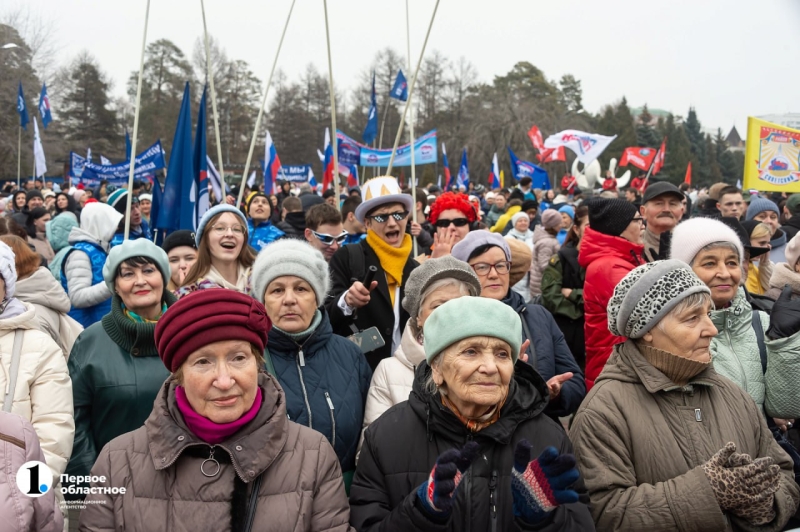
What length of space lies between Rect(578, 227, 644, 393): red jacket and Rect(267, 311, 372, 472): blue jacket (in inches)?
55.4

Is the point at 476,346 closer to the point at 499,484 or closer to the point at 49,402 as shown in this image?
the point at 499,484

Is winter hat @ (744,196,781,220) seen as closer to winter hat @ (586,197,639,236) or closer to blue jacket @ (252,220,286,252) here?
winter hat @ (586,197,639,236)

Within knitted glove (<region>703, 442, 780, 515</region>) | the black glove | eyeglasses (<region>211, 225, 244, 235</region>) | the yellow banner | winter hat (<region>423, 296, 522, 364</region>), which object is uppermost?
the yellow banner

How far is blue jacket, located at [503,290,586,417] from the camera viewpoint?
11.0 feet

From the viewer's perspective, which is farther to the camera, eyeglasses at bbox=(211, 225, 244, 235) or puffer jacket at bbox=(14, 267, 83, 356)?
eyeglasses at bbox=(211, 225, 244, 235)

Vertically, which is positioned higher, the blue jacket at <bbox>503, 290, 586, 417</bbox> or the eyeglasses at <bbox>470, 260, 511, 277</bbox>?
the eyeglasses at <bbox>470, 260, 511, 277</bbox>

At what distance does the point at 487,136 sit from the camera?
54.4 meters

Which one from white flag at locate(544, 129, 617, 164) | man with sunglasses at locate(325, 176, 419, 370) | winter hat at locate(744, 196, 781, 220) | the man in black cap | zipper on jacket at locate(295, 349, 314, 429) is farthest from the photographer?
white flag at locate(544, 129, 617, 164)

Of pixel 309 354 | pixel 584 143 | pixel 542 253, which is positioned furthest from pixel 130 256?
pixel 584 143

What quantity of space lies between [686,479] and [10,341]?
277 cm

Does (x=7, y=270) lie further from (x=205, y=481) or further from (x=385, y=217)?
(x=385, y=217)

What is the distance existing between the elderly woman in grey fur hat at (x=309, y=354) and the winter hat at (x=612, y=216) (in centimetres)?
186

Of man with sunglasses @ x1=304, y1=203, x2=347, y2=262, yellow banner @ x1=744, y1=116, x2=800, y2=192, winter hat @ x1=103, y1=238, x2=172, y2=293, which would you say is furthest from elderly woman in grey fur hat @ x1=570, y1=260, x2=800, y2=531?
yellow banner @ x1=744, y1=116, x2=800, y2=192

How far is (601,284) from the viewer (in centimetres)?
397
